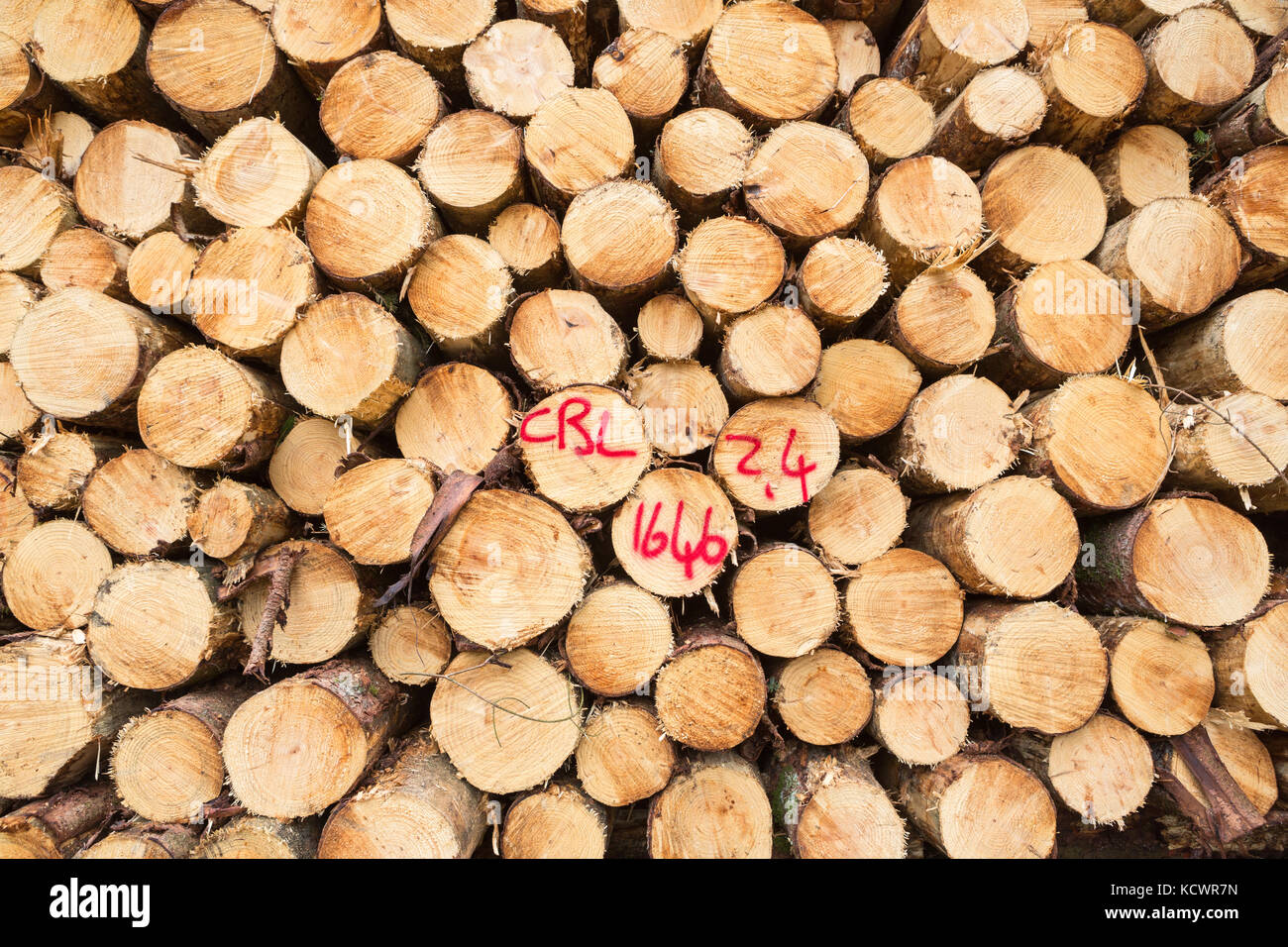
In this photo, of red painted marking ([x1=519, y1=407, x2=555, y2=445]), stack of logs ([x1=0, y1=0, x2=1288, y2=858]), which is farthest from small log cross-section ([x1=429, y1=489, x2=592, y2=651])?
red painted marking ([x1=519, y1=407, x2=555, y2=445])

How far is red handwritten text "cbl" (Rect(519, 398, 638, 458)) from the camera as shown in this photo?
2.50 meters

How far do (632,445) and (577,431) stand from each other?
0.21m

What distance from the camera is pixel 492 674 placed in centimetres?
257

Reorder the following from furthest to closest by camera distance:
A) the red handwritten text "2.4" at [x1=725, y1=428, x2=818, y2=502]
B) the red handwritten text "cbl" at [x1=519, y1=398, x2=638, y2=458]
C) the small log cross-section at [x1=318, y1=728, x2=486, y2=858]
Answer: the red handwritten text "2.4" at [x1=725, y1=428, x2=818, y2=502] → the red handwritten text "cbl" at [x1=519, y1=398, x2=638, y2=458] → the small log cross-section at [x1=318, y1=728, x2=486, y2=858]

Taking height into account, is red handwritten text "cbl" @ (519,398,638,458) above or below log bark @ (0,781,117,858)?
above

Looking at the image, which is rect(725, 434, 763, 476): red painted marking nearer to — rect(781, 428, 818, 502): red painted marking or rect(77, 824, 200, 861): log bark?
rect(781, 428, 818, 502): red painted marking

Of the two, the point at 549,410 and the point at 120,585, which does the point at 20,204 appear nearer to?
the point at 120,585

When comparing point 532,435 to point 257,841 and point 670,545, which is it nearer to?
point 670,545

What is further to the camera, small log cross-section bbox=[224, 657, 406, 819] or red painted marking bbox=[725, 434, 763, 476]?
red painted marking bbox=[725, 434, 763, 476]

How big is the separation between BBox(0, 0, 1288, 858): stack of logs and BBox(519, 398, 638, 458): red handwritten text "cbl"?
0.06ft

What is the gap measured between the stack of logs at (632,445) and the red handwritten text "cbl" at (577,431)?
2cm

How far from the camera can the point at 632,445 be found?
2.51 metres
